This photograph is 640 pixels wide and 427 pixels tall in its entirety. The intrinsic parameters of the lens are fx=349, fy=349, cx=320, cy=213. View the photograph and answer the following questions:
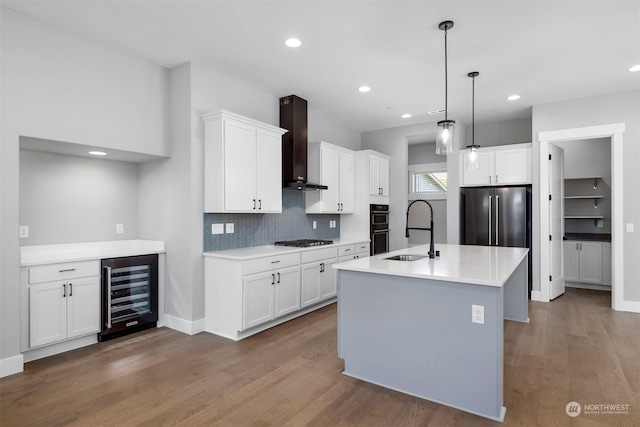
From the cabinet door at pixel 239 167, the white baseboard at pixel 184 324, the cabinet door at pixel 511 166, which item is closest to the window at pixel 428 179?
the cabinet door at pixel 511 166

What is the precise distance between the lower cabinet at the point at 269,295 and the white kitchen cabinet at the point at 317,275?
14 centimetres

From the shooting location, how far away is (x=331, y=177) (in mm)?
5297

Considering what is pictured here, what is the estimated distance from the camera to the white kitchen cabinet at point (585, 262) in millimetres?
5562

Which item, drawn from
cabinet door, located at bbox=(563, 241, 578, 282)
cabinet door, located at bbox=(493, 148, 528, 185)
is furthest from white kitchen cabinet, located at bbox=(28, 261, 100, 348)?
cabinet door, located at bbox=(563, 241, 578, 282)

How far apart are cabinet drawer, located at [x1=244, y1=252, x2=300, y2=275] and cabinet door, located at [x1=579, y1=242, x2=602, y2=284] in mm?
4815

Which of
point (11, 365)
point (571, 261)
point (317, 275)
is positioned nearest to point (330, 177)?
point (317, 275)

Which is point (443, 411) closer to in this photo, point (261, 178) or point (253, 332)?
point (253, 332)

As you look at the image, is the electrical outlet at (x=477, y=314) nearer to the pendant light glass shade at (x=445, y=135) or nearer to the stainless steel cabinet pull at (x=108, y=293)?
the pendant light glass shade at (x=445, y=135)

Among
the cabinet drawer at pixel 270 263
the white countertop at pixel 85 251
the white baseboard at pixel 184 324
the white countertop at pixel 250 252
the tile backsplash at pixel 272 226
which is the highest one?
the tile backsplash at pixel 272 226

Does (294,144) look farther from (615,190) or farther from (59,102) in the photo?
(615,190)

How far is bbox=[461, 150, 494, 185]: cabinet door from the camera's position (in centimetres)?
556

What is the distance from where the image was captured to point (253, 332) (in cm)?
368

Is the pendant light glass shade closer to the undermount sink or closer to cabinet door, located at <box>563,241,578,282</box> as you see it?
the undermount sink

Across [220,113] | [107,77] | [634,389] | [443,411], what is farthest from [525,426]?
[107,77]
